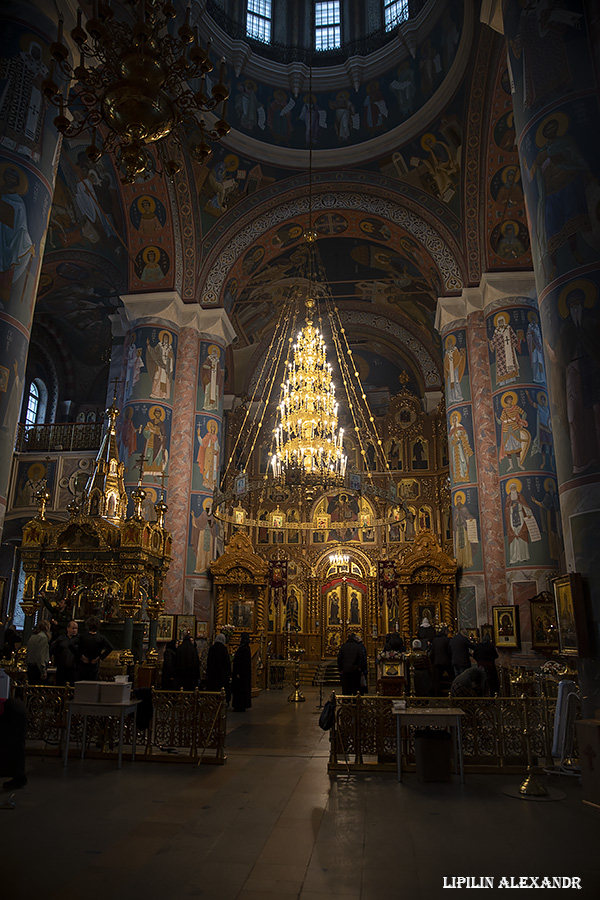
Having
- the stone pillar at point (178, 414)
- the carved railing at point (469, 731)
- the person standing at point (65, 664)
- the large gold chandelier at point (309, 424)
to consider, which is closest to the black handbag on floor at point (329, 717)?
the carved railing at point (469, 731)

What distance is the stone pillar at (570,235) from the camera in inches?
237

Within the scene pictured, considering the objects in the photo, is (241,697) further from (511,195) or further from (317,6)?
(317,6)

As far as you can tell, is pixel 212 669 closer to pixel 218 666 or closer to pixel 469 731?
pixel 218 666

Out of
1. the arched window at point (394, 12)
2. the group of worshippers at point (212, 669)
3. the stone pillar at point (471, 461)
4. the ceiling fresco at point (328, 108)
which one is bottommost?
the group of worshippers at point (212, 669)

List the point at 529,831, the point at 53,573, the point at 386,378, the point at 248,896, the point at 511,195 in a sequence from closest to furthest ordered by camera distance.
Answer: the point at 248,896
the point at 529,831
the point at 53,573
the point at 511,195
the point at 386,378

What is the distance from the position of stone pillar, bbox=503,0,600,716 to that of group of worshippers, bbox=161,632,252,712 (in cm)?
530

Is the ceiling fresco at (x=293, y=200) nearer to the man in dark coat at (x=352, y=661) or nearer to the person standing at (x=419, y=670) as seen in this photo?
the person standing at (x=419, y=670)

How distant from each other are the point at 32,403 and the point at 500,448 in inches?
605

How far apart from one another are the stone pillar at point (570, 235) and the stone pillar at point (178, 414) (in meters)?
9.49

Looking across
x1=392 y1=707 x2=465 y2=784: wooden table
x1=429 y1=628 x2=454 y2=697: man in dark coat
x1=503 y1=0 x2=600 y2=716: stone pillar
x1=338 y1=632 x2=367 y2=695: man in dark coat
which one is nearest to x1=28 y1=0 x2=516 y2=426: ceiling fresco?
x1=503 y1=0 x2=600 y2=716: stone pillar

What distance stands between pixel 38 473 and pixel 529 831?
16.0 m

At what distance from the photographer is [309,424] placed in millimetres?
12578

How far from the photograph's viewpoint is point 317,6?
1803 centimetres

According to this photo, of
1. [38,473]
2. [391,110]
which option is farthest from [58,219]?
[391,110]
